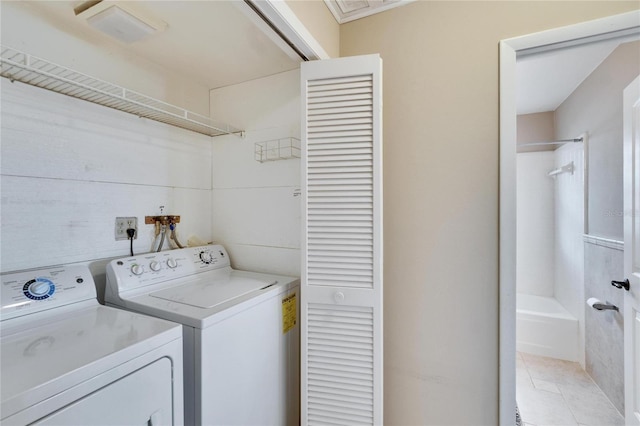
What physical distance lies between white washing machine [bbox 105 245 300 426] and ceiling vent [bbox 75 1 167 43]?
116 centimetres

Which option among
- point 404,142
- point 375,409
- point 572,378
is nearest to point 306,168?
point 404,142

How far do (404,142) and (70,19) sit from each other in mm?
1771

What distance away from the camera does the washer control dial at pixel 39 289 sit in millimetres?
1025

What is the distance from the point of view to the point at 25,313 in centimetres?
98

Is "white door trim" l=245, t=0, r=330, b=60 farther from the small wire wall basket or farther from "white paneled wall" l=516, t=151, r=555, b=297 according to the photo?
"white paneled wall" l=516, t=151, r=555, b=297

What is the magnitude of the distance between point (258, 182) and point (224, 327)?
3.41ft

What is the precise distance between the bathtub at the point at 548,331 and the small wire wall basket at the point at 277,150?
2900mm

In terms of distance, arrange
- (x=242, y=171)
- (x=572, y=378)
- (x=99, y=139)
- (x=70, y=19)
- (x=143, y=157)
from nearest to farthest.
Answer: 1. (x=70, y=19)
2. (x=99, y=139)
3. (x=143, y=157)
4. (x=242, y=171)
5. (x=572, y=378)

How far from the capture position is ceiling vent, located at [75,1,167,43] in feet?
3.91

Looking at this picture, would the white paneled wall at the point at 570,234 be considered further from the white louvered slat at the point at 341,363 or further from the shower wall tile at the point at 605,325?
the white louvered slat at the point at 341,363

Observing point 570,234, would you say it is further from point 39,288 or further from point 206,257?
point 39,288

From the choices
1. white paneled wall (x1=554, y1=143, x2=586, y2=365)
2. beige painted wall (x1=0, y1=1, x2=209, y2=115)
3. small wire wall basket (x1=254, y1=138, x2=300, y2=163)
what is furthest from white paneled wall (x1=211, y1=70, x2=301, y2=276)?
white paneled wall (x1=554, y1=143, x2=586, y2=365)

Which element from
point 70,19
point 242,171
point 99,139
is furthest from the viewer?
point 242,171

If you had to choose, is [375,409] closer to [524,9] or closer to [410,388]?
[410,388]
